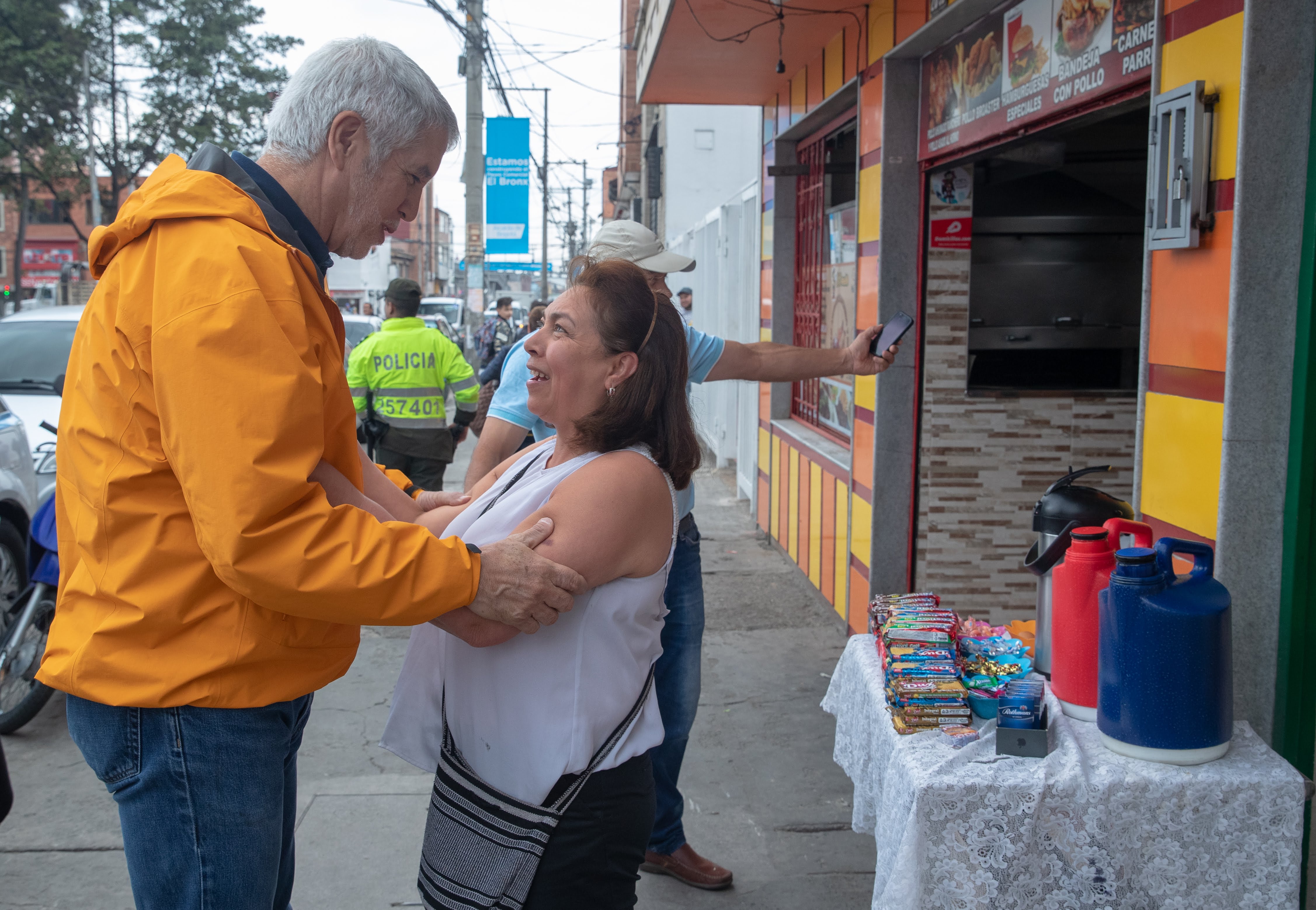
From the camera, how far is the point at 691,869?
3246 millimetres

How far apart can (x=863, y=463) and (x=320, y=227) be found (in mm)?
3788

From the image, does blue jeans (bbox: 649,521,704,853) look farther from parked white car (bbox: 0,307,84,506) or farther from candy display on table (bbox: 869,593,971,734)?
parked white car (bbox: 0,307,84,506)

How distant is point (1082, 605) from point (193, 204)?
1852mm

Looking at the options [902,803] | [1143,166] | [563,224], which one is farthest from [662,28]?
[563,224]

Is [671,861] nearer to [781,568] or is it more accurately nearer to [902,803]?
[902,803]

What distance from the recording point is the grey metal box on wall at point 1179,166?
243cm

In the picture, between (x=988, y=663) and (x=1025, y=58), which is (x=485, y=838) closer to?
(x=988, y=663)

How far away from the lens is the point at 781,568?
7.20 metres

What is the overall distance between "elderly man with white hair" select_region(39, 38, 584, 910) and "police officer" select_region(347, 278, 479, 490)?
4.87 metres

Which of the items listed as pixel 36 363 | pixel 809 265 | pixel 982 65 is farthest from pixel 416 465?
pixel 982 65

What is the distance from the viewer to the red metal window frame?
6547 millimetres

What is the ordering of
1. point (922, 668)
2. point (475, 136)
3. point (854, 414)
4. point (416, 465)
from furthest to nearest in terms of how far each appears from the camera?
point (475, 136)
point (416, 465)
point (854, 414)
point (922, 668)

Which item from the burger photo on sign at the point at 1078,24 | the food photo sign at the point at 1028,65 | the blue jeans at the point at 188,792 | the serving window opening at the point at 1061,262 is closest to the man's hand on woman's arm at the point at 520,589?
the blue jeans at the point at 188,792

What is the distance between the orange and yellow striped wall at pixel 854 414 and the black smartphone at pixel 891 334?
1697 millimetres
